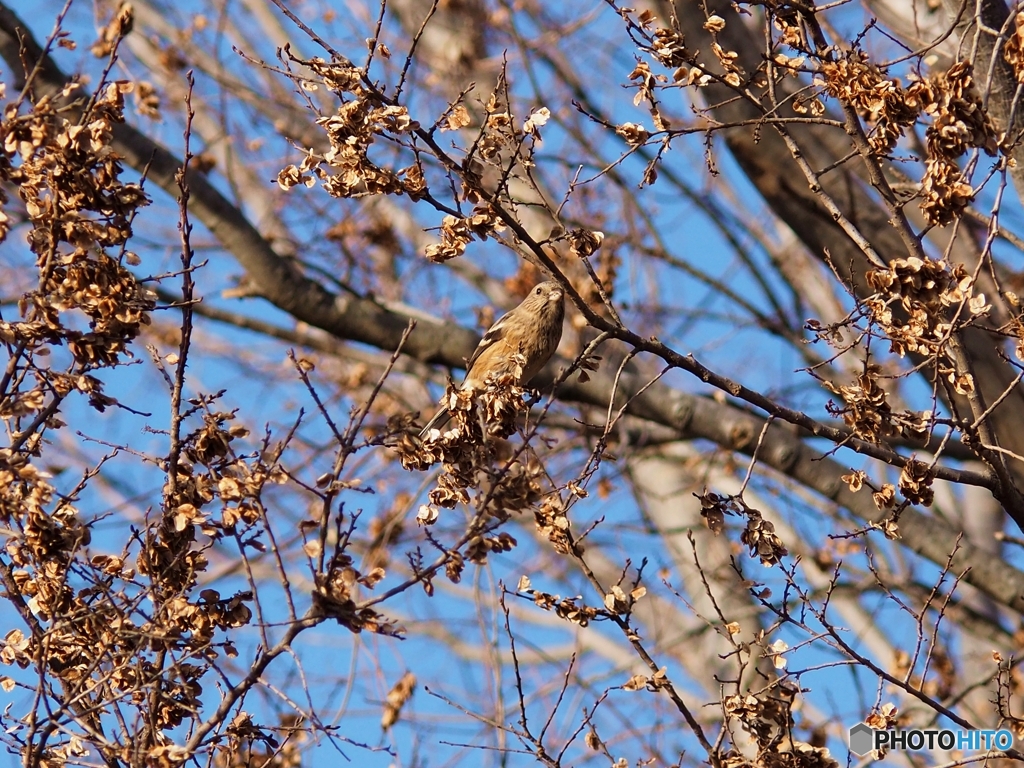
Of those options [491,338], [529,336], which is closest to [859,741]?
[529,336]

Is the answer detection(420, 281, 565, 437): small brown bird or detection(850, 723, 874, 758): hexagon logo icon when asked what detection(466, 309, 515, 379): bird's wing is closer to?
detection(420, 281, 565, 437): small brown bird

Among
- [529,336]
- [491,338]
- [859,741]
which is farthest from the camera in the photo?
[491,338]

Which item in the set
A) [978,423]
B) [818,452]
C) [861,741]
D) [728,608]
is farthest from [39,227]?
[728,608]

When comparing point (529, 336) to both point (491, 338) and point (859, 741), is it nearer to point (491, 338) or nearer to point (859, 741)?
point (491, 338)

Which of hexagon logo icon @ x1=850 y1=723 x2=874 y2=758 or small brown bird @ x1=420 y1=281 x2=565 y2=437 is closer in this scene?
hexagon logo icon @ x1=850 y1=723 x2=874 y2=758

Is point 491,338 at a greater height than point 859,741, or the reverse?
point 491,338

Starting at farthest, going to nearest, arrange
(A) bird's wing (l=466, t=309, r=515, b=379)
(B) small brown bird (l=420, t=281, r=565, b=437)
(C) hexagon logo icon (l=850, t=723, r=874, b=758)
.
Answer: (A) bird's wing (l=466, t=309, r=515, b=379) < (B) small brown bird (l=420, t=281, r=565, b=437) < (C) hexagon logo icon (l=850, t=723, r=874, b=758)

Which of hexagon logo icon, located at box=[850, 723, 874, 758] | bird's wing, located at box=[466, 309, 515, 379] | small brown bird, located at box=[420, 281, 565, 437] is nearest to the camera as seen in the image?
hexagon logo icon, located at box=[850, 723, 874, 758]

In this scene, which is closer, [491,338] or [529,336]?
[529,336]

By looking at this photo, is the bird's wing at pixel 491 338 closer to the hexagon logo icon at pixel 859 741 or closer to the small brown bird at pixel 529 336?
the small brown bird at pixel 529 336

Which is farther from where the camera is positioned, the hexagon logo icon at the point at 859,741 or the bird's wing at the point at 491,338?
the bird's wing at the point at 491,338

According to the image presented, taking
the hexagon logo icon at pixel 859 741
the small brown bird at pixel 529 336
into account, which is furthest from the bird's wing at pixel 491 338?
the hexagon logo icon at pixel 859 741

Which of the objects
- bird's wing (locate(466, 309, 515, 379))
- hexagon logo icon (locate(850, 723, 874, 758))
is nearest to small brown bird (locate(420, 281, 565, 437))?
bird's wing (locate(466, 309, 515, 379))

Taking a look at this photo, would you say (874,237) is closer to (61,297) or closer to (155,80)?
(61,297)
